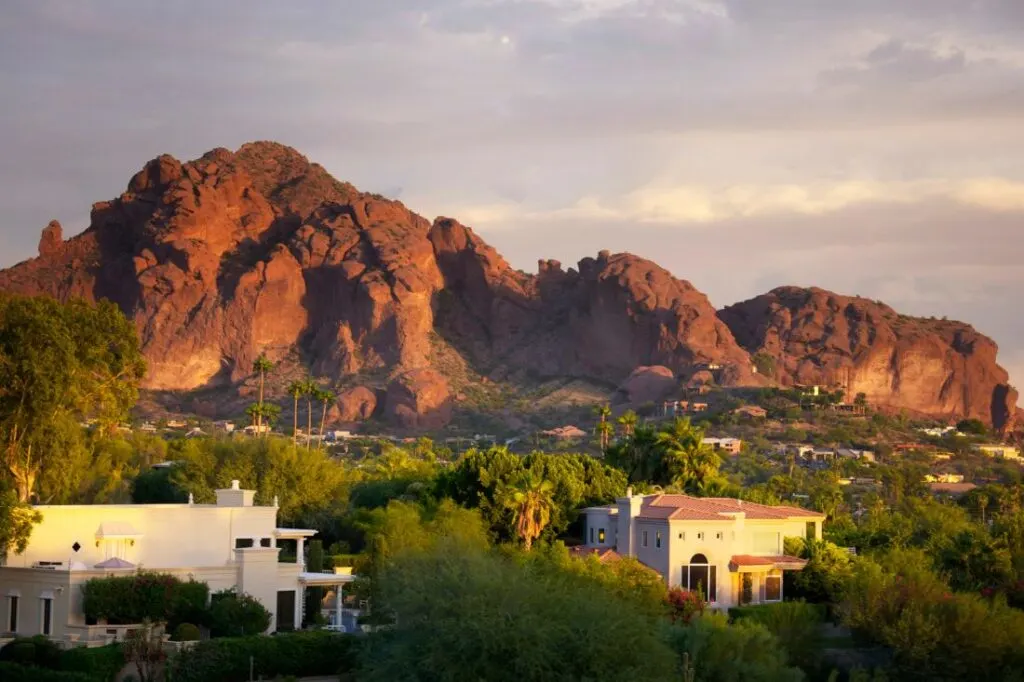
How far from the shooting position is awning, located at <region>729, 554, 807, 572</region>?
60125 mm

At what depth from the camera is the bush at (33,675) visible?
4212 centimetres

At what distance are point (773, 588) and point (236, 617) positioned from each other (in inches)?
920

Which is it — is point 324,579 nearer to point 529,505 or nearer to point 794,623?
point 529,505

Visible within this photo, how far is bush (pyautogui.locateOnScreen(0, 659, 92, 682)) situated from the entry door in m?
7.87

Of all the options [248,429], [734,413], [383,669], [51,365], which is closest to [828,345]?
[734,413]

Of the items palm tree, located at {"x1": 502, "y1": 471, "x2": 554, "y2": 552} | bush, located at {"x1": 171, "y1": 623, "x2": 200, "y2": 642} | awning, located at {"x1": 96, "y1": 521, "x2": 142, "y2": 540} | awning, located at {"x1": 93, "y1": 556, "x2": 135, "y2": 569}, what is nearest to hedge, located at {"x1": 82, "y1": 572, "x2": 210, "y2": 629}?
bush, located at {"x1": 171, "y1": 623, "x2": 200, "y2": 642}

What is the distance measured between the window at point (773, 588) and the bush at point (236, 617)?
Result: 21.8 metres

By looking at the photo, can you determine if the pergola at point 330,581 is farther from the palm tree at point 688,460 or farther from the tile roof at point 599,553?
the palm tree at point 688,460

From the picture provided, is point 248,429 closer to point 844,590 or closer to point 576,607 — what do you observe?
point 844,590

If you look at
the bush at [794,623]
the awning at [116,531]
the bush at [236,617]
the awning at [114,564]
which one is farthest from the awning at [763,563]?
the awning at [114,564]

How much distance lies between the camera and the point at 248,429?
522 ft

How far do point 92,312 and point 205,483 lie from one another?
40.5 ft

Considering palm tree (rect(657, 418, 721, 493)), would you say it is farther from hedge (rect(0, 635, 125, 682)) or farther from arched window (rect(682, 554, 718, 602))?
hedge (rect(0, 635, 125, 682))

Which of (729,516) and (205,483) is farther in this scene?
(205,483)
